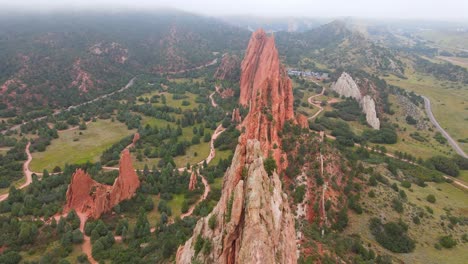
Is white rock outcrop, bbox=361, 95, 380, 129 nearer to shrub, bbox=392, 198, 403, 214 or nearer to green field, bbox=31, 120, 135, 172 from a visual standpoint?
shrub, bbox=392, 198, 403, 214

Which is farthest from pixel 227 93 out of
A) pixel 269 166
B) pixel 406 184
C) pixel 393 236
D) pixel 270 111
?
pixel 269 166

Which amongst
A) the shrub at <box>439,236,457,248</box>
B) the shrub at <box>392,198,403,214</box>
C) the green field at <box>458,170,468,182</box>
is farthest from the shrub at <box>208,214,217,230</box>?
the green field at <box>458,170,468,182</box>

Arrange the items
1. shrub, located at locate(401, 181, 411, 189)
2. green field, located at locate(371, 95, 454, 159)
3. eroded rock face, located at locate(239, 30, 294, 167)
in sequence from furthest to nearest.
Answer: green field, located at locate(371, 95, 454, 159)
shrub, located at locate(401, 181, 411, 189)
eroded rock face, located at locate(239, 30, 294, 167)

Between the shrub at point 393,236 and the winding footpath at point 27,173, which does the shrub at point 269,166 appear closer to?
the shrub at point 393,236

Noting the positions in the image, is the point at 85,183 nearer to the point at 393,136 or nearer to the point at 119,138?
the point at 119,138

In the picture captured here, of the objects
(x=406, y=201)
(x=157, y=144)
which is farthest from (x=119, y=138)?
(x=406, y=201)

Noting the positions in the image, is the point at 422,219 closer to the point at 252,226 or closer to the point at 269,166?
the point at 269,166
